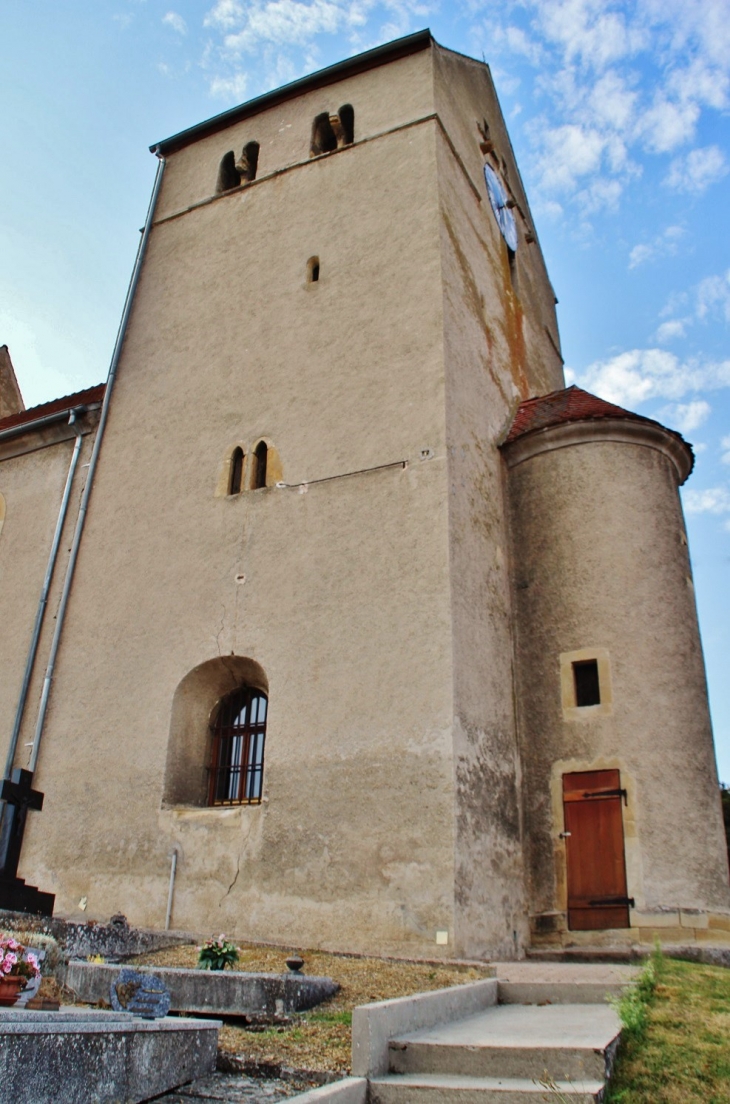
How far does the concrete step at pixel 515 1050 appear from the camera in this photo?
4.75m

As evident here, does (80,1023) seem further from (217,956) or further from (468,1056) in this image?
(217,956)

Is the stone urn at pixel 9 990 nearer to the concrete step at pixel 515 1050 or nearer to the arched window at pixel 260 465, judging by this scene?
the concrete step at pixel 515 1050

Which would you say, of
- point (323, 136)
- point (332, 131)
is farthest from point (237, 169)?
point (332, 131)

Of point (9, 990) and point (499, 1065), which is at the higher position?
point (9, 990)

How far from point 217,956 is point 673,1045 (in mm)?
3998

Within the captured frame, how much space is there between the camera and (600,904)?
1104cm

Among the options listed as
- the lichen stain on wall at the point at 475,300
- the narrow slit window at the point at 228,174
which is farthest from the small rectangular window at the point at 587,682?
the narrow slit window at the point at 228,174

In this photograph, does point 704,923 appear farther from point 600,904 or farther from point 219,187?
point 219,187

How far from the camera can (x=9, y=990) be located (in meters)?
5.33

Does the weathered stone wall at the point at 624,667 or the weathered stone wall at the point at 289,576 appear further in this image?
the weathered stone wall at the point at 624,667

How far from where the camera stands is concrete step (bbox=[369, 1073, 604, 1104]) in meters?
4.41

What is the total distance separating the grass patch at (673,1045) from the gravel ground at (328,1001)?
1600mm

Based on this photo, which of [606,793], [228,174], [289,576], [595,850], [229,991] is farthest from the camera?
[228,174]

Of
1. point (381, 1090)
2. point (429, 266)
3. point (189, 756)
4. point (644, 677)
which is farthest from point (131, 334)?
point (381, 1090)
